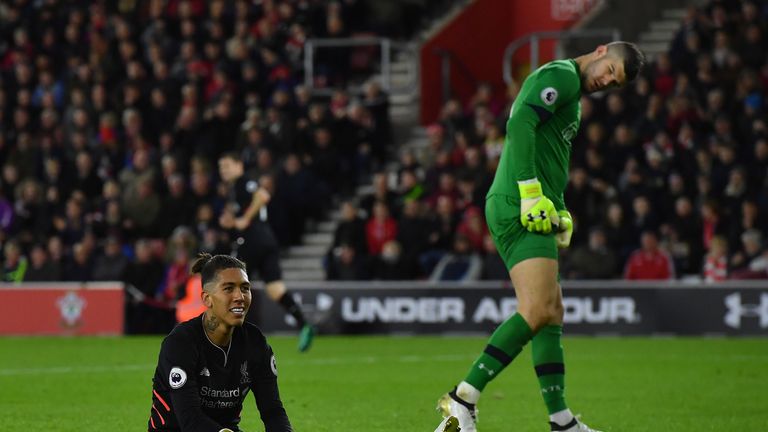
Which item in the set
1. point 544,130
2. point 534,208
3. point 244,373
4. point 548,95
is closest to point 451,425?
point 534,208

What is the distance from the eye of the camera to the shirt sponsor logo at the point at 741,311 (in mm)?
17734

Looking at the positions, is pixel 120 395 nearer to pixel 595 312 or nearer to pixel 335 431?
pixel 335 431

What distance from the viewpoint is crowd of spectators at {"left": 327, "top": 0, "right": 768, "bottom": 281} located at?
19.2 m

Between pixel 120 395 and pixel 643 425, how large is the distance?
408cm

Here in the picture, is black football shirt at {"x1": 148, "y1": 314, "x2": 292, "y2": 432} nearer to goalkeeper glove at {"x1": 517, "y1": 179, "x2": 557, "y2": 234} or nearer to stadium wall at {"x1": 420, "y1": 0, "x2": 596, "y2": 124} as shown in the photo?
goalkeeper glove at {"x1": 517, "y1": 179, "x2": 557, "y2": 234}

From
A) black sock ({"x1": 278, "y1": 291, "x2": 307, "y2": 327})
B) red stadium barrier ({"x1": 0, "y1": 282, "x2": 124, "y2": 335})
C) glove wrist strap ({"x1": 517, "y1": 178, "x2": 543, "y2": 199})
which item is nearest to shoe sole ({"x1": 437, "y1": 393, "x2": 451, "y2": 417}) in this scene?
glove wrist strap ({"x1": 517, "y1": 178, "x2": 543, "y2": 199})

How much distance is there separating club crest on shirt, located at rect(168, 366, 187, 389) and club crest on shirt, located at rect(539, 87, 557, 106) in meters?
2.37

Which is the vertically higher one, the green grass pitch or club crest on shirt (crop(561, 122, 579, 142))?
club crest on shirt (crop(561, 122, 579, 142))

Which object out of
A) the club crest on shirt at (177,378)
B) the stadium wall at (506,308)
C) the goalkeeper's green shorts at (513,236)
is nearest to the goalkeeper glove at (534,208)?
the goalkeeper's green shorts at (513,236)

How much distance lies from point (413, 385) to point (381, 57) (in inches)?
548

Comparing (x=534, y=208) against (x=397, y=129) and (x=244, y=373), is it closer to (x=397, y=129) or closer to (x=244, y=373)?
(x=244, y=373)

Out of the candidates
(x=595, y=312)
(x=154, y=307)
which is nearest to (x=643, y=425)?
(x=595, y=312)

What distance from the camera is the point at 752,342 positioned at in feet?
55.9

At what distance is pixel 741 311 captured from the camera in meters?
17.9
